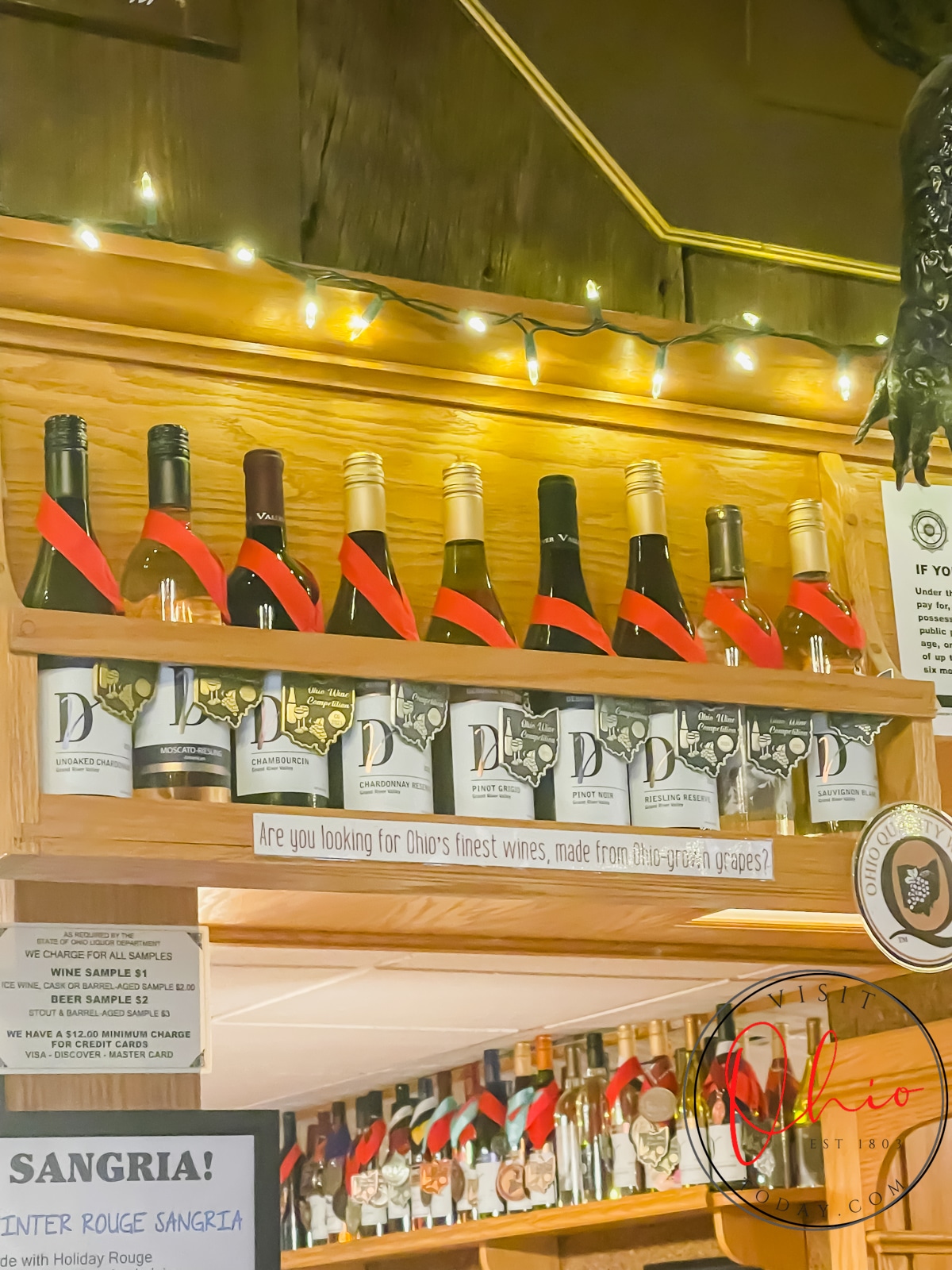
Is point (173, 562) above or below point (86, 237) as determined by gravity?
below

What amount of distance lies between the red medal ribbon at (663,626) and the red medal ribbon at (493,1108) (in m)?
1.36

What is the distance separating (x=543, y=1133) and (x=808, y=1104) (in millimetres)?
622

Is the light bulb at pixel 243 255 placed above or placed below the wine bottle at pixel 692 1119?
above

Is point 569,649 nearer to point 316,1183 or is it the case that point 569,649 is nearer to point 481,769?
point 481,769

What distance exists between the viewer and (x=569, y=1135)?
268cm

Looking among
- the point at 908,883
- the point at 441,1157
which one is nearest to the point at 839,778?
the point at 908,883

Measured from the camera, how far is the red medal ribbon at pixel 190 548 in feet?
4.96

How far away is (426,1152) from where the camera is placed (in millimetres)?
3027

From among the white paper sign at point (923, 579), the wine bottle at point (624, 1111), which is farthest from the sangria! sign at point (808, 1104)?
the white paper sign at point (923, 579)

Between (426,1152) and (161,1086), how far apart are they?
5.35ft

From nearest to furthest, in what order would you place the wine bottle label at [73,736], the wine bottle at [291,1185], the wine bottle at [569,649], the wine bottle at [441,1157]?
the wine bottle label at [73,736] < the wine bottle at [569,649] < the wine bottle at [441,1157] < the wine bottle at [291,1185]

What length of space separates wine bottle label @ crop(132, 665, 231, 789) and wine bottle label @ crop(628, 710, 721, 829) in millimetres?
414

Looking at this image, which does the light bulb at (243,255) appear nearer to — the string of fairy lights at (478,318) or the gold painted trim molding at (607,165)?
the string of fairy lights at (478,318)

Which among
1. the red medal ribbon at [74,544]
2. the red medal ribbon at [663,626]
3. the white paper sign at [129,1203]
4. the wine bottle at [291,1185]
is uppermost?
the red medal ribbon at [74,544]
